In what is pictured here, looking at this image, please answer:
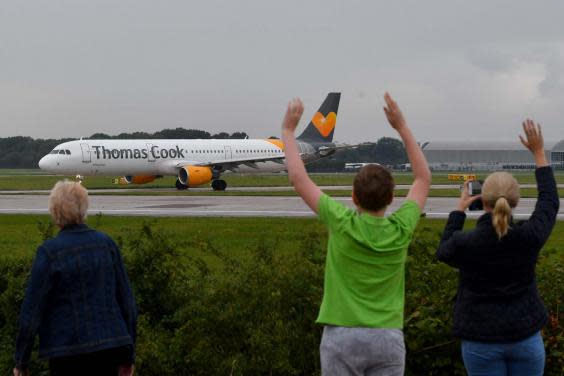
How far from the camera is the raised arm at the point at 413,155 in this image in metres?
5.46

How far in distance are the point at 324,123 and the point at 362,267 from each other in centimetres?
5937

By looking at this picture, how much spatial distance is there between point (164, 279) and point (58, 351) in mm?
3186

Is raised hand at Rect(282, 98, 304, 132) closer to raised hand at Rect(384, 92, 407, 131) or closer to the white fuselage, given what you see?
raised hand at Rect(384, 92, 407, 131)

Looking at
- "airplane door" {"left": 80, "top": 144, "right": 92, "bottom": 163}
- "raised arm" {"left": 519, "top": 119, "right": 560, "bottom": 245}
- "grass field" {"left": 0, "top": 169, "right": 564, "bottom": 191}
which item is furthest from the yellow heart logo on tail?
"raised arm" {"left": 519, "top": 119, "right": 560, "bottom": 245}

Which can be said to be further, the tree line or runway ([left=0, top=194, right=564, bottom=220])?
the tree line

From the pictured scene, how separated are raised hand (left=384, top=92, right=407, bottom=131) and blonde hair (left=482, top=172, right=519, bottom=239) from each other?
23.5 inches

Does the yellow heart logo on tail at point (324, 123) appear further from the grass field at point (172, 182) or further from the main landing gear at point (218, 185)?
the main landing gear at point (218, 185)

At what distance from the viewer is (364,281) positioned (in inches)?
199

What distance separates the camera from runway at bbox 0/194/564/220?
1102 inches

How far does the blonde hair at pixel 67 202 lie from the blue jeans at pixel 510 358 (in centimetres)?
244

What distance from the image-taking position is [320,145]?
62.8 meters

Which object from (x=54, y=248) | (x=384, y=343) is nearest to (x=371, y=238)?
(x=384, y=343)

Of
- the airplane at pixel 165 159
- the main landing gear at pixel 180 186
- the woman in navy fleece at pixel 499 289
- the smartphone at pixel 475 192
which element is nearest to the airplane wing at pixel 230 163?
Result: the airplane at pixel 165 159

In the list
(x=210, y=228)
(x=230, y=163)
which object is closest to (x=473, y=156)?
(x=230, y=163)
